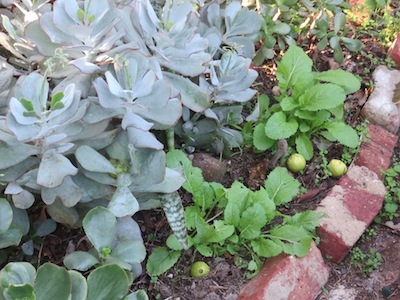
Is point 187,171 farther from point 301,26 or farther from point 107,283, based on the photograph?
point 301,26

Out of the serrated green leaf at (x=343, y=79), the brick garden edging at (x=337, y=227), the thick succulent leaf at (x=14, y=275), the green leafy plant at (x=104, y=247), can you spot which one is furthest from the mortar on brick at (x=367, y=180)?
the thick succulent leaf at (x=14, y=275)

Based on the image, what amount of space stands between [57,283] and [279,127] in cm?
113

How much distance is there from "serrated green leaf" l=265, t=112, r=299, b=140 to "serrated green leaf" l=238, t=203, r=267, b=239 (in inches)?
14.9

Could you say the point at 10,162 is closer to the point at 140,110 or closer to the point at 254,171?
the point at 140,110

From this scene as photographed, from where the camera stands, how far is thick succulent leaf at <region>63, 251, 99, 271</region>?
1.46 metres

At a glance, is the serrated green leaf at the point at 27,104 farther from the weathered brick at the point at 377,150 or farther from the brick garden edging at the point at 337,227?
the weathered brick at the point at 377,150

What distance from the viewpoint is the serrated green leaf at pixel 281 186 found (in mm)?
1925

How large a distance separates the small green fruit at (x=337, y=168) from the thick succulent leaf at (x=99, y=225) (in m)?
1.01

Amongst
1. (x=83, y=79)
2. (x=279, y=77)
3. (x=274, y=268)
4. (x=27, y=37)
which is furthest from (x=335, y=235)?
(x=27, y=37)

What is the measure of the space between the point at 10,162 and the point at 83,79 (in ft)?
1.01

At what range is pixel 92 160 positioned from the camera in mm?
1454

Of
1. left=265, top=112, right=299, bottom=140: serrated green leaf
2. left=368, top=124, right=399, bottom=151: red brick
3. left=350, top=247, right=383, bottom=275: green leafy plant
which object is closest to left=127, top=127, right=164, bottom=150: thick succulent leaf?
left=265, top=112, right=299, bottom=140: serrated green leaf

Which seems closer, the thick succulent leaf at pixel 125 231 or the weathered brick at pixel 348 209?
the thick succulent leaf at pixel 125 231

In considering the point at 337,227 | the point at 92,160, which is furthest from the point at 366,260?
the point at 92,160
